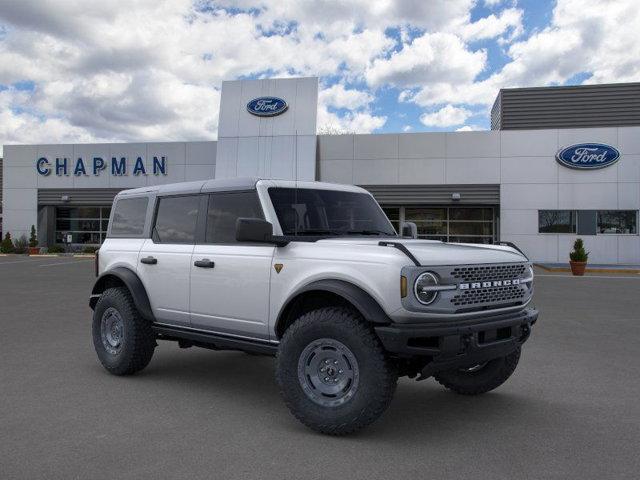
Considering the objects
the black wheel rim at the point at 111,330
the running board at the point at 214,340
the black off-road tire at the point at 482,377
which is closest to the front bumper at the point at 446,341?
the black off-road tire at the point at 482,377

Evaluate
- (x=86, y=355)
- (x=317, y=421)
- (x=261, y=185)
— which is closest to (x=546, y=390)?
(x=317, y=421)

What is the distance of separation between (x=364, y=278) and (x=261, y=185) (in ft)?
5.07

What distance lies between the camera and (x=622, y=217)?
27.3 m

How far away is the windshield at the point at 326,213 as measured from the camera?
532cm

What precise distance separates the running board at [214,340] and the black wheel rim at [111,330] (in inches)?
18.0

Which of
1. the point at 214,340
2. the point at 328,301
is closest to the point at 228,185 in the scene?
the point at 214,340

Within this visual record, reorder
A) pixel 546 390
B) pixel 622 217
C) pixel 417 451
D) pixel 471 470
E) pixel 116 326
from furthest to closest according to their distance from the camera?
pixel 622 217, pixel 116 326, pixel 546 390, pixel 417 451, pixel 471 470

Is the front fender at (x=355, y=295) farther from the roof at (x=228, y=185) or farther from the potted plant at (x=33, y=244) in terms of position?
the potted plant at (x=33, y=244)

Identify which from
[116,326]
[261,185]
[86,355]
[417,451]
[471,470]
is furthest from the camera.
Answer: [86,355]

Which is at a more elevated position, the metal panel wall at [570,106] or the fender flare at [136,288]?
the metal panel wall at [570,106]

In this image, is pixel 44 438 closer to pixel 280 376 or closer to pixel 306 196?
pixel 280 376

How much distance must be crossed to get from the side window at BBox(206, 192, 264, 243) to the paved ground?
4.92 feet

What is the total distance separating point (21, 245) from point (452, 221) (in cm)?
2413

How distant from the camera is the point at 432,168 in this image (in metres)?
28.9
